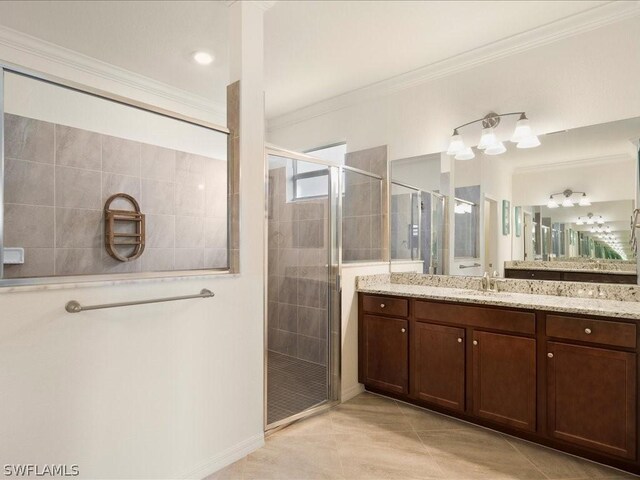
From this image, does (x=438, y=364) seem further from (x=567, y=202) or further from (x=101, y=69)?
(x=101, y=69)

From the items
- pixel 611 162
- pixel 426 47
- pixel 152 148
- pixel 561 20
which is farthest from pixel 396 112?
pixel 152 148

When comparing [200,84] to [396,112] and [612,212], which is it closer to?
[396,112]

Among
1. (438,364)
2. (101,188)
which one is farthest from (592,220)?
(101,188)

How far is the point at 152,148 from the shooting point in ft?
10.8

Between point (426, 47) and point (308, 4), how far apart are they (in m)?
0.99

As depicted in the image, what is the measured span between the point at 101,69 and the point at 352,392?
3.31 metres

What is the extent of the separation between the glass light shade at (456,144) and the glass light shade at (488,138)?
153 millimetres

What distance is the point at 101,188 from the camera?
2953mm

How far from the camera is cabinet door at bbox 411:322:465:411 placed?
2426 millimetres

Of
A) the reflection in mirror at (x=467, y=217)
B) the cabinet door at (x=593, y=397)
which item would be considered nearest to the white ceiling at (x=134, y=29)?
the reflection in mirror at (x=467, y=217)

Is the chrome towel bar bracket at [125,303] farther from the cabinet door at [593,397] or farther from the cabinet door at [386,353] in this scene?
the cabinet door at [593,397]

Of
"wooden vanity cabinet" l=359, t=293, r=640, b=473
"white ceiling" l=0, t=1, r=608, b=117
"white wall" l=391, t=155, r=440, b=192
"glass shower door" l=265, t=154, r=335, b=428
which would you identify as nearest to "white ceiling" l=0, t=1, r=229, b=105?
"white ceiling" l=0, t=1, r=608, b=117

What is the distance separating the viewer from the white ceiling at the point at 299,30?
91.7 inches

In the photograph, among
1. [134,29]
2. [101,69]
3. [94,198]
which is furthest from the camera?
[101,69]
